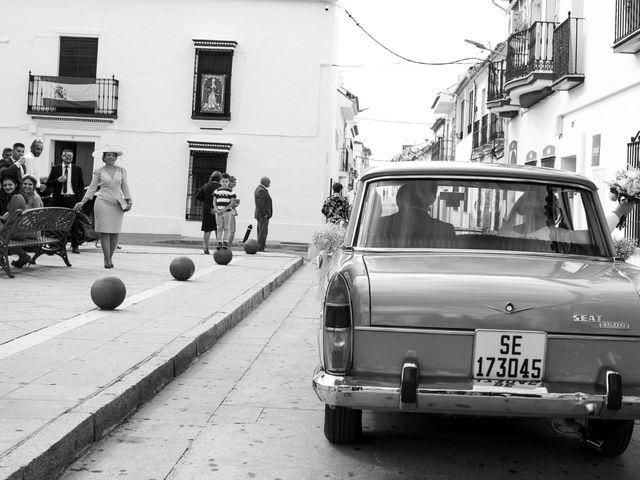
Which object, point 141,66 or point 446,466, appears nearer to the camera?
point 446,466

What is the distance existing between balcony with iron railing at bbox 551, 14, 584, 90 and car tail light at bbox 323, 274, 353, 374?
14.5 metres

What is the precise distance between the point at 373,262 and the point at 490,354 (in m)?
0.85

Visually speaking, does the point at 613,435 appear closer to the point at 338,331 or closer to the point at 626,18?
the point at 338,331

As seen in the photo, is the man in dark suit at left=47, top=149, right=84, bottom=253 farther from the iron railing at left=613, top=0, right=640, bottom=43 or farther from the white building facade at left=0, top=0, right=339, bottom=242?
the white building facade at left=0, top=0, right=339, bottom=242

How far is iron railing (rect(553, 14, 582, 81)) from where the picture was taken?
17.4 meters

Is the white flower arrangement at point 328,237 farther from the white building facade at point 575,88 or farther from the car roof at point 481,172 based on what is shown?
the white building facade at point 575,88

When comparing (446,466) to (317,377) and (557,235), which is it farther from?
(557,235)

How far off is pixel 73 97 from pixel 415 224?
23.3 m

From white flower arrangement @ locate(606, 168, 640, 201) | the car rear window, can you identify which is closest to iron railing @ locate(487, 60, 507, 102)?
white flower arrangement @ locate(606, 168, 640, 201)

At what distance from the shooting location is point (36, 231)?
37.6ft

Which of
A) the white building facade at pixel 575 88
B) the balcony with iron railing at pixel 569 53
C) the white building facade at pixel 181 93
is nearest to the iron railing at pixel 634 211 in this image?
the white building facade at pixel 575 88

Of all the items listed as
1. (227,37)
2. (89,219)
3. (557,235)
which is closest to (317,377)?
(557,235)

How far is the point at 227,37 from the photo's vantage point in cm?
2658

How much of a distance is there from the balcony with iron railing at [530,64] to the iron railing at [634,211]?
5.21m
